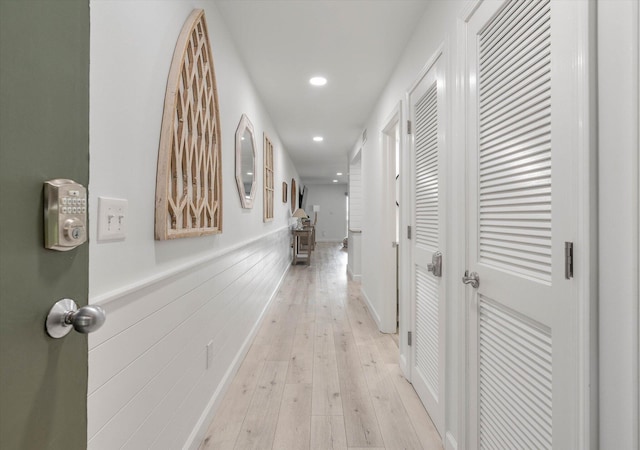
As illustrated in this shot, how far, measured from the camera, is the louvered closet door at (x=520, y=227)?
0.85 meters

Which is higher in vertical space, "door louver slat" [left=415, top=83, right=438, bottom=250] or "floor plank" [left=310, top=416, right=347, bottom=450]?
"door louver slat" [left=415, top=83, right=438, bottom=250]

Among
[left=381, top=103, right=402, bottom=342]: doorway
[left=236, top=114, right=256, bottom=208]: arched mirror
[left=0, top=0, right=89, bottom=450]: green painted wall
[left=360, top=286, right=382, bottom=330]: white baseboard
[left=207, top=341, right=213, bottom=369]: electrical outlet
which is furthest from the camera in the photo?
[left=360, top=286, right=382, bottom=330]: white baseboard

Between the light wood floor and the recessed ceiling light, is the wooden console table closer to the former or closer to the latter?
the light wood floor

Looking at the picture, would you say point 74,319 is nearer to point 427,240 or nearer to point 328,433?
point 328,433

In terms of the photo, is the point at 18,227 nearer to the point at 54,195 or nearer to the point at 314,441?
the point at 54,195

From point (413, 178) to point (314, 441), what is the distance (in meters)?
1.62

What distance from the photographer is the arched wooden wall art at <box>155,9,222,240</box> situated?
1261 millimetres

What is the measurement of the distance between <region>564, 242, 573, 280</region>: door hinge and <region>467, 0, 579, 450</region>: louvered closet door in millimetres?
20

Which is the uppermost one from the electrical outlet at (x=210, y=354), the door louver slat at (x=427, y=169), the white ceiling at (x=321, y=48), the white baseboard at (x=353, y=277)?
the white ceiling at (x=321, y=48)

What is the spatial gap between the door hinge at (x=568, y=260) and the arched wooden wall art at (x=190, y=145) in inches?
49.8

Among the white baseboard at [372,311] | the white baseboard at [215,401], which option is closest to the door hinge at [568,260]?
the white baseboard at [215,401]

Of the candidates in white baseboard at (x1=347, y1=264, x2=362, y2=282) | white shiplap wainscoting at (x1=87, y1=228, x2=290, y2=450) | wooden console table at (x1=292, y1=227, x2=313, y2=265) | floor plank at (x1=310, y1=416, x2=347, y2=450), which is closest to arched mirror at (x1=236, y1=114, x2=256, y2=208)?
white shiplap wainscoting at (x1=87, y1=228, x2=290, y2=450)

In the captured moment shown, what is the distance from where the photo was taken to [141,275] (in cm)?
111

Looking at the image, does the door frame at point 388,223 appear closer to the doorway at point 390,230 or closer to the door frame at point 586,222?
the doorway at point 390,230
